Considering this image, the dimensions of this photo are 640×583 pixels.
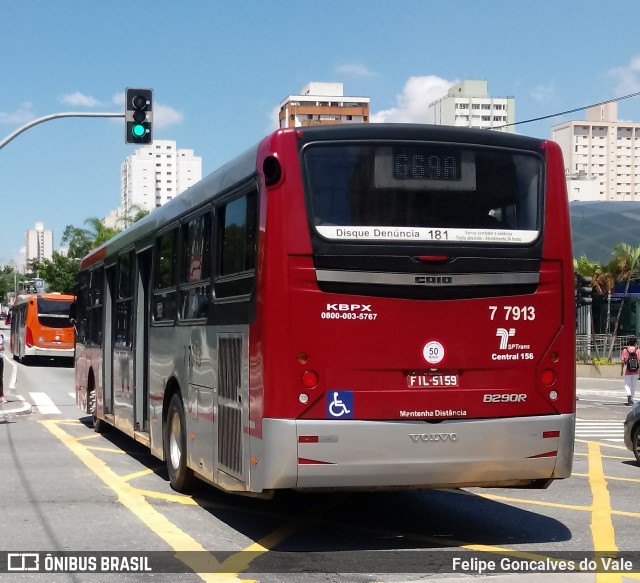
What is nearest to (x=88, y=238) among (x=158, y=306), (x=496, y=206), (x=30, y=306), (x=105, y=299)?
(x=30, y=306)

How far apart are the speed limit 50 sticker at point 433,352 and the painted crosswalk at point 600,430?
35.3 feet

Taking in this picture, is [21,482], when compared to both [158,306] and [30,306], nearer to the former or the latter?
[158,306]

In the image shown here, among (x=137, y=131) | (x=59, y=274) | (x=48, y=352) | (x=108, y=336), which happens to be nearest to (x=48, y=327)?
(x=48, y=352)

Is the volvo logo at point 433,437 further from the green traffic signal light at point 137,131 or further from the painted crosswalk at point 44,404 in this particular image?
the painted crosswalk at point 44,404

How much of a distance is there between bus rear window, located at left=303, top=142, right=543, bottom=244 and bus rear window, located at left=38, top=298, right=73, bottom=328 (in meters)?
37.3

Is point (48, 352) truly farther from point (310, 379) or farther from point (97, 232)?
point (310, 379)

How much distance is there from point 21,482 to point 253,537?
13.2 feet

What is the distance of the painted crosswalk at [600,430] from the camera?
1807 centimetres

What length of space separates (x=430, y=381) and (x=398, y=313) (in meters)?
0.57

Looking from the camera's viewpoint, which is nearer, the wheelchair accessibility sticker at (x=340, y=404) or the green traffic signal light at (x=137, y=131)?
the wheelchair accessibility sticker at (x=340, y=404)

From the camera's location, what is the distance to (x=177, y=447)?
415 inches

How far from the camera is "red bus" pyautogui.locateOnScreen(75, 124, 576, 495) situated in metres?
7.50

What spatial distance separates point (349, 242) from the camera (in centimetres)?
757

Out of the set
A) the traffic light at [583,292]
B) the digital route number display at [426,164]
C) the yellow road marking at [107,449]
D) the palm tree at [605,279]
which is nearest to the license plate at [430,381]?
the digital route number display at [426,164]
